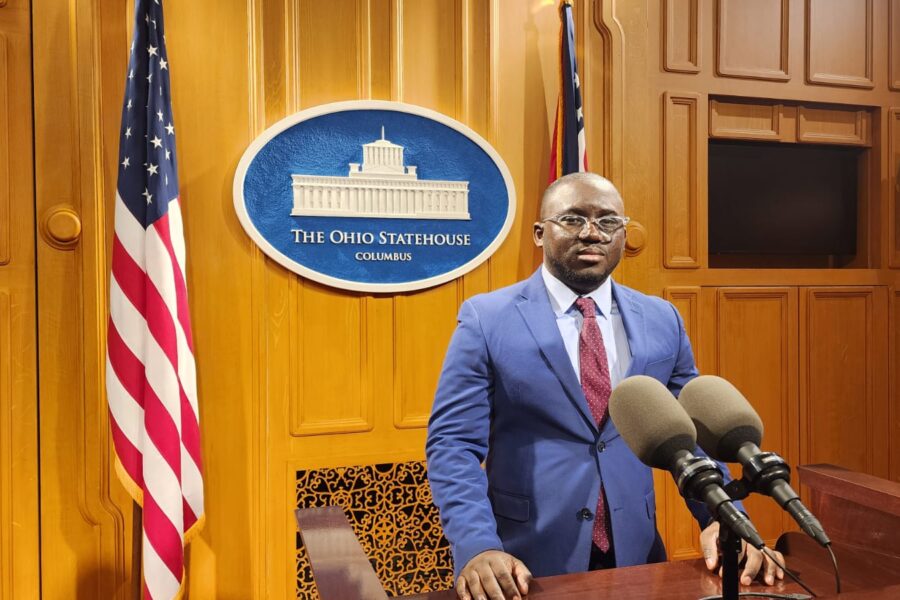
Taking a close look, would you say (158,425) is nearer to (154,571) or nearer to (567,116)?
(154,571)

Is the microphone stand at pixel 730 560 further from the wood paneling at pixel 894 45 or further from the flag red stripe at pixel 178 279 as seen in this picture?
the wood paneling at pixel 894 45

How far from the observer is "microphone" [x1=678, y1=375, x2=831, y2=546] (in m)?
0.78

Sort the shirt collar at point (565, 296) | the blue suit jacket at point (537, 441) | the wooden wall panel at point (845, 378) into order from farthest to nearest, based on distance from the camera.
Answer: the wooden wall panel at point (845, 378)
the shirt collar at point (565, 296)
the blue suit jacket at point (537, 441)

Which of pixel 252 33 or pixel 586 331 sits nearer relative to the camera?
pixel 586 331

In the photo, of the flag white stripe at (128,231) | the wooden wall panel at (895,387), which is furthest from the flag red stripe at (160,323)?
the wooden wall panel at (895,387)

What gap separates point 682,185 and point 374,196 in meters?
1.50

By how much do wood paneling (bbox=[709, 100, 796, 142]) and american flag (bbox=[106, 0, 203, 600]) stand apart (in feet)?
8.13

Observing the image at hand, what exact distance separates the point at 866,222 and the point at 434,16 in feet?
8.22

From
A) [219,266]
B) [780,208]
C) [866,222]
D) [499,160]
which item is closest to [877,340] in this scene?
[866,222]

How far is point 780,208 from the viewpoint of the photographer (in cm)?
347

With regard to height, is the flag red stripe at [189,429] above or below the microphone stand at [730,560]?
below

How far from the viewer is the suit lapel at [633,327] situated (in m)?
1.53

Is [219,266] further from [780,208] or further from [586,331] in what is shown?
[780,208]

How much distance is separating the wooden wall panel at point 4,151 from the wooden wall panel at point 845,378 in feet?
11.4
